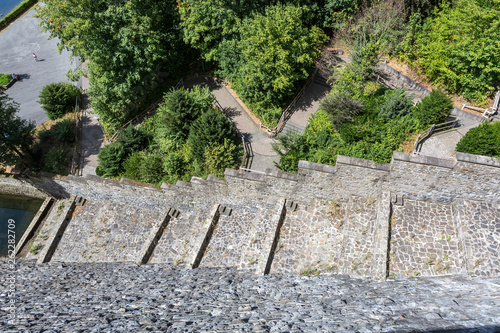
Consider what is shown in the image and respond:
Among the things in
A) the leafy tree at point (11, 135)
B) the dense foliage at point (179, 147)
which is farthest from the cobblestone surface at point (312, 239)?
the leafy tree at point (11, 135)

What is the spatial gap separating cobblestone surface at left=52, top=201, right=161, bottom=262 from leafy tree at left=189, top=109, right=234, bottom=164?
422cm

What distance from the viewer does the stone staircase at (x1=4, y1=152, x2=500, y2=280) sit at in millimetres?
10336

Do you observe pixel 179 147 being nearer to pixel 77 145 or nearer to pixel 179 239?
pixel 179 239

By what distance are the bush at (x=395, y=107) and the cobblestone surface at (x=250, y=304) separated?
351 inches

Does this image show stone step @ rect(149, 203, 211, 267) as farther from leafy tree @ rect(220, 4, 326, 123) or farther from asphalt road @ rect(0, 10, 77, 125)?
asphalt road @ rect(0, 10, 77, 125)

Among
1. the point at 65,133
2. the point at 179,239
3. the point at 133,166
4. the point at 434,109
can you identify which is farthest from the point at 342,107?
the point at 65,133

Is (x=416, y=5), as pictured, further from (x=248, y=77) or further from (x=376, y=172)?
(x=376, y=172)

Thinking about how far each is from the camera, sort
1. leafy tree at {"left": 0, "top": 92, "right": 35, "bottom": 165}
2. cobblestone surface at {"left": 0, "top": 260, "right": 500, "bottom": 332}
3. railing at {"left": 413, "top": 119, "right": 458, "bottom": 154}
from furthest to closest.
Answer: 1. leafy tree at {"left": 0, "top": 92, "right": 35, "bottom": 165}
2. railing at {"left": 413, "top": 119, "right": 458, "bottom": 154}
3. cobblestone surface at {"left": 0, "top": 260, "right": 500, "bottom": 332}

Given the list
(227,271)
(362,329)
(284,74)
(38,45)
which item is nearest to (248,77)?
(284,74)

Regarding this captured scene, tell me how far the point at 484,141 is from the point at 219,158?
12.3 meters

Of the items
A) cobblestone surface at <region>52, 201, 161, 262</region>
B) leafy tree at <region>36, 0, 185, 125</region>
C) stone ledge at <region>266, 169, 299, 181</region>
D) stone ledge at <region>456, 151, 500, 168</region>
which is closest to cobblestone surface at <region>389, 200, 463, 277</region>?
stone ledge at <region>456, 151, 500, 168</region>

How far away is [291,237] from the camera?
12.3m

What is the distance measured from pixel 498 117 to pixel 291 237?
12.6m

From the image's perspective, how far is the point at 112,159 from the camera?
18.8m
